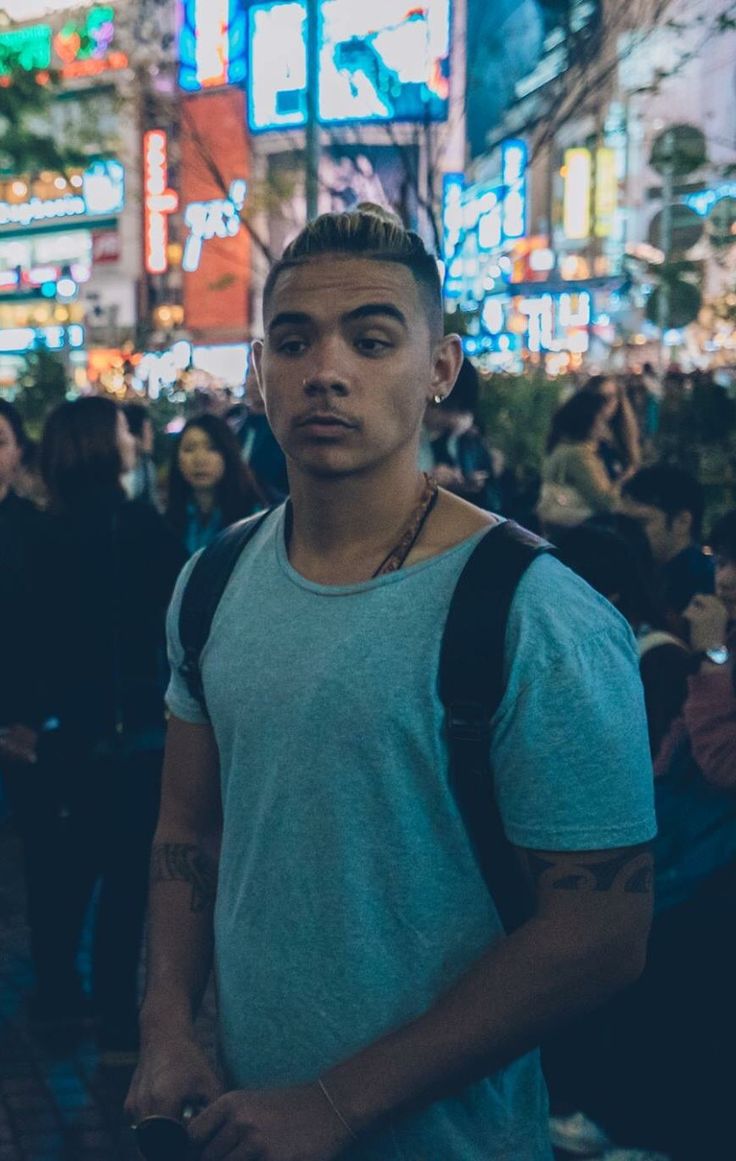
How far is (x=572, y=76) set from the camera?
14102mm

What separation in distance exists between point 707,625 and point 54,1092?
2399 mm

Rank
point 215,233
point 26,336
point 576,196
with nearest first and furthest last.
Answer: point 215,233, point 576,196, point 26,336

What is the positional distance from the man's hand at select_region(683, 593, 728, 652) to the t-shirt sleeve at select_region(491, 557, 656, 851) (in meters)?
2.87

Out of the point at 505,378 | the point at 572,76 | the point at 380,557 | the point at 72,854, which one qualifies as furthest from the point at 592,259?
the point at 380,557

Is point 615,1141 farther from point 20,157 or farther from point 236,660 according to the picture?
point 20,157

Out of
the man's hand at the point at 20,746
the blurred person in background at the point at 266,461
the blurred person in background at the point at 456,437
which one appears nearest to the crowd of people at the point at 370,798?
the man's hand at the point at 20,746

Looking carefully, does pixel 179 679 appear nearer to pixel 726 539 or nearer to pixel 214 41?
pixel 726 539

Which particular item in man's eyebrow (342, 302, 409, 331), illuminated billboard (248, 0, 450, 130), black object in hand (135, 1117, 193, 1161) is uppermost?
illuminated billboard (248, 0, 450, 130)

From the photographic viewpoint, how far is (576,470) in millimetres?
8555

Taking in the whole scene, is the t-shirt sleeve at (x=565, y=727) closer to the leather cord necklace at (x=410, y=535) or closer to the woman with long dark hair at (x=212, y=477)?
the leather cord necklace at (x=410, y=535)

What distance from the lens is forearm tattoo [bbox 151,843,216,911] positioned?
2.24m

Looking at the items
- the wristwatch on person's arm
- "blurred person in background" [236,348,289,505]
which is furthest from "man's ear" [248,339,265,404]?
"blurred person in background" [236,348,289,505]

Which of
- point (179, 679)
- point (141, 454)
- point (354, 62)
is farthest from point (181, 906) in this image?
point (354, 62)

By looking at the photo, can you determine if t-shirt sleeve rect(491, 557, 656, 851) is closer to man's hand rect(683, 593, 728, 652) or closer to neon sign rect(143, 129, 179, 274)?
man's hand rect(683, 593, 728, 652)
